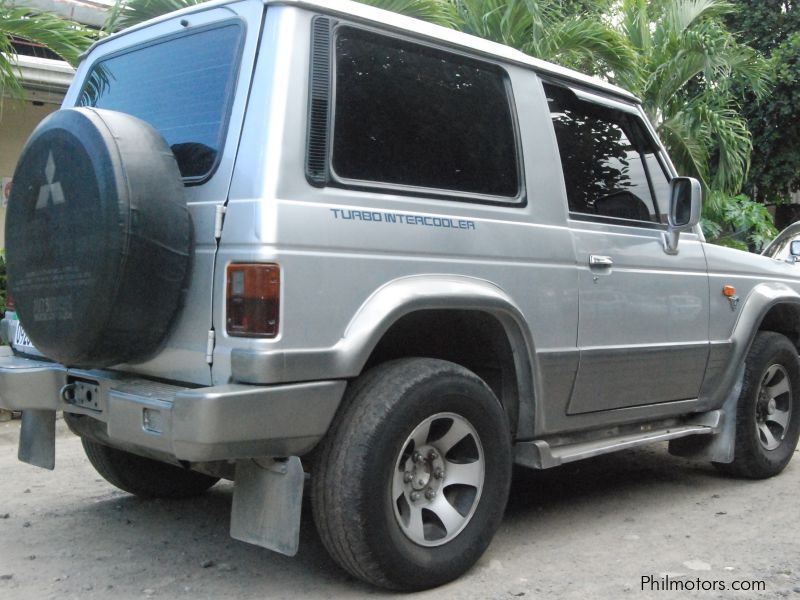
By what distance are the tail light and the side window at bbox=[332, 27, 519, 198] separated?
50cm

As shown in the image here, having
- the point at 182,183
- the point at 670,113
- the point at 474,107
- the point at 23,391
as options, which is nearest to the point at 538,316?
the point at 474,107

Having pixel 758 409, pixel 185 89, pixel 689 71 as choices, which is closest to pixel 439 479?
pixel 185 89

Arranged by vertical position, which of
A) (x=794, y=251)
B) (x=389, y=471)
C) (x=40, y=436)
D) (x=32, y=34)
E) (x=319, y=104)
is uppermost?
(x=32, y=34)

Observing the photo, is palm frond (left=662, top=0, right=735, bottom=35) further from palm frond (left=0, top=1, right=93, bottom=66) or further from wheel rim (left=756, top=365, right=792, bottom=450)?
palm frond (left=0, top=1, right=93, bottom=66)

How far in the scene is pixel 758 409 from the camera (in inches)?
207

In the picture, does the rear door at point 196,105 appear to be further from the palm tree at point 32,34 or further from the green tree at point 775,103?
the green tree at point 775,103

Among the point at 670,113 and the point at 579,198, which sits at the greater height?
the point at 670,113

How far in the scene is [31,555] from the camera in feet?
12.9

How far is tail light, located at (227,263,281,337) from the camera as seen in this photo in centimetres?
302

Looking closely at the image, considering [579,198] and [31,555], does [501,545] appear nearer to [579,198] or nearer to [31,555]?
[579,198]

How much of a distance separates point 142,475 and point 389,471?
1847 millimetres

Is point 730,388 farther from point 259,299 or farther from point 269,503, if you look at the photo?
point 259,299

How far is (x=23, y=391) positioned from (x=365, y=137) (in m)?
1.73

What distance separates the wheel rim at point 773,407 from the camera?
5.29 meters
